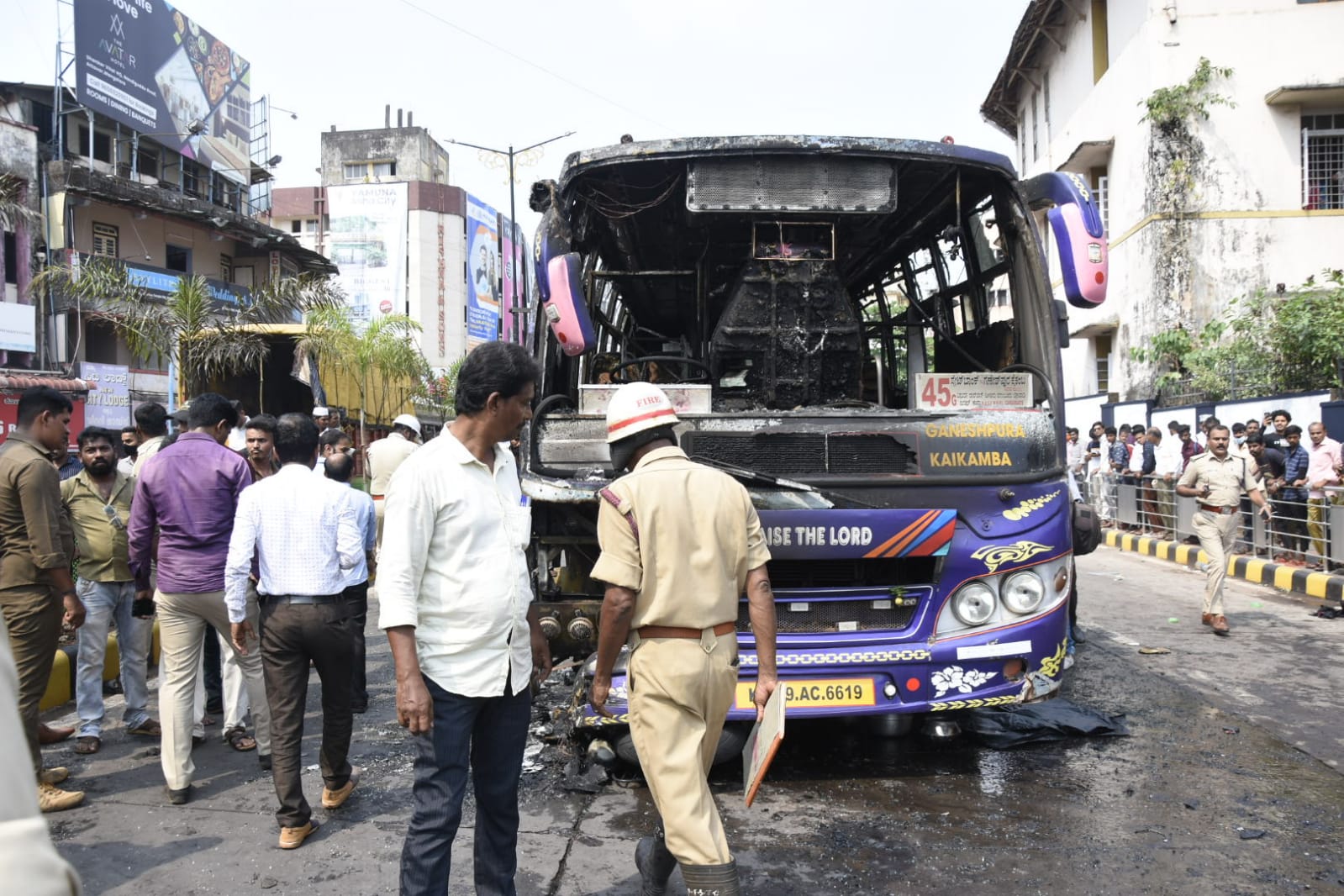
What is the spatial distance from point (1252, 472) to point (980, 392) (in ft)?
18.3

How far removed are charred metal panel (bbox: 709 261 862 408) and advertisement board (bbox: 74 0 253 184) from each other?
2886 cm

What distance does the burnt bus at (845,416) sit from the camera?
416 cm

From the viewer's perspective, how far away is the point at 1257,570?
11.2 m

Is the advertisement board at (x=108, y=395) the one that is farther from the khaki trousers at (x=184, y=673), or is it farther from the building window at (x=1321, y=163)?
the building window at (x=1321, y=163)

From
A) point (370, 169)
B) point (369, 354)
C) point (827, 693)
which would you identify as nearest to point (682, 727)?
point (827, 693)

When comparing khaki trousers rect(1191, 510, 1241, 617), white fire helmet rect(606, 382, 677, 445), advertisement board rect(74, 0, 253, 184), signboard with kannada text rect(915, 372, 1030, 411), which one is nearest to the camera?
white fire helmet rect(606, 382, 677, 445)

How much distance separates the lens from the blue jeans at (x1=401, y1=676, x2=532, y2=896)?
2.67 metres

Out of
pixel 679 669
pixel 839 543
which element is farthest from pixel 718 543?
pixel 839 543

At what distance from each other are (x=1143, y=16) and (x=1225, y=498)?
15107 mm

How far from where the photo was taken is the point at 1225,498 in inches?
330

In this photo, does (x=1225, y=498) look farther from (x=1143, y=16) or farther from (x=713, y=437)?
(x=1143, y=16)

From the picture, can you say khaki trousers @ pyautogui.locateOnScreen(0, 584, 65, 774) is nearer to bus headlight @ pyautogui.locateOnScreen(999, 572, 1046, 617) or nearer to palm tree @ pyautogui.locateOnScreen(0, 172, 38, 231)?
bus headlight @ pyautogui.locateOnScreen(999, 572, 1046, 617)

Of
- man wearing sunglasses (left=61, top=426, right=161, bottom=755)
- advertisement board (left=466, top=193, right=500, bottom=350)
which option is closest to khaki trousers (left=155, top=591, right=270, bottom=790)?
man wearing sunglasses (left=61, top=426, right=161, bottom=755)

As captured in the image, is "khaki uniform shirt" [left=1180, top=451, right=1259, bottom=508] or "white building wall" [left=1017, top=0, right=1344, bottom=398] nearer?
"khaki uniform shirt" [left=1180, top=451, right=1259, bottom=508]
